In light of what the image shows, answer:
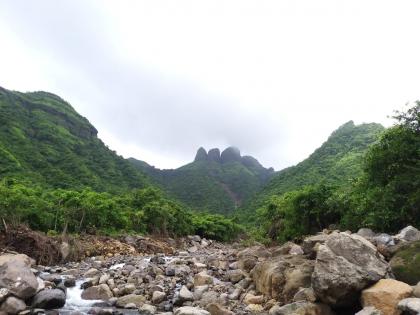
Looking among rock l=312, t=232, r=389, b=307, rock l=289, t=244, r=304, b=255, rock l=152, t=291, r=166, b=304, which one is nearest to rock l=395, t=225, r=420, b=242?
rock l=312, t=232, r=389, b=307

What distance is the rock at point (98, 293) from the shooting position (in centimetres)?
1555

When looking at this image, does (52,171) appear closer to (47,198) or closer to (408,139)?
(47,198)

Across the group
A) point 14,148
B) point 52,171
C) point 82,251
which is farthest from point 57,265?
point 14,148

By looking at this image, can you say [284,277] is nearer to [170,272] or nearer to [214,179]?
[170,272]

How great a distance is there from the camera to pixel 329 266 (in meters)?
11.0

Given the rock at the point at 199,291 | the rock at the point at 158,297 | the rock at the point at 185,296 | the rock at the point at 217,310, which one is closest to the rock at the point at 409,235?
the rock at the point at 217,310

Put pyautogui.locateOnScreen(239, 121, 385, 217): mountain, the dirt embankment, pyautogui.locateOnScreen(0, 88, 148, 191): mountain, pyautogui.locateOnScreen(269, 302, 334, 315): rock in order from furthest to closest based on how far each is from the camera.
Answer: pyautogui.locateOnScreen(239, 121, 385, 217): mountain, pyautogui.locateOnScreen(0, 88, 148, 191): mountain, the dirt embankment, pyautogui.locateOnScreen(269, 302, 334, 315): rock

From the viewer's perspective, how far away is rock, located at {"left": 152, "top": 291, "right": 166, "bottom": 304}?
48.5 ft

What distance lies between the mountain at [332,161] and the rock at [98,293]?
46.4m

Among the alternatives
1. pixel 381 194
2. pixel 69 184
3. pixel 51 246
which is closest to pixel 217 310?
pixel 381 194

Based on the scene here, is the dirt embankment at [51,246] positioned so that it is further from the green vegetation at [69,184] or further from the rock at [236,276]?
the rock at [236,276]

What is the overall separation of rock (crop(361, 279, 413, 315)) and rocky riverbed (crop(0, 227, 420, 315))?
0.08ft

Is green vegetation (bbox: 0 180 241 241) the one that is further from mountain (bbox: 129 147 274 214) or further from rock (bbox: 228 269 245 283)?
mountain (bbox: 129 147 274 214)

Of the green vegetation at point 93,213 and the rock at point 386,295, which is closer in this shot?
the rock at point 386,295
